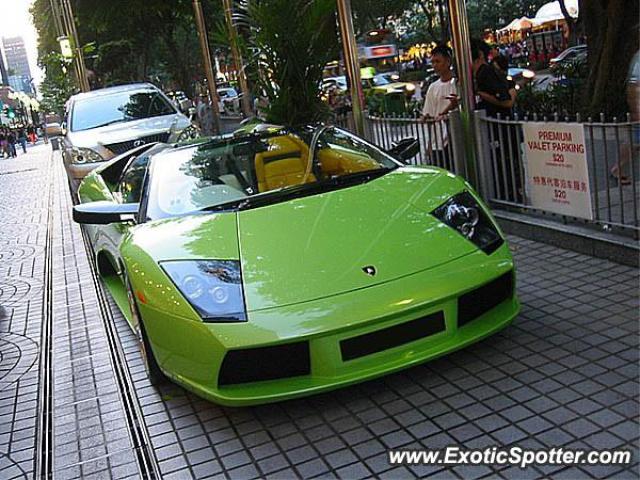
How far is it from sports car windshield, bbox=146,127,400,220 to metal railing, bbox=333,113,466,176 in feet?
5.21

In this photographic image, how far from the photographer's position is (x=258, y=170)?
4.89 meters

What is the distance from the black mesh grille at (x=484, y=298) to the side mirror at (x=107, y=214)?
7.40 ft

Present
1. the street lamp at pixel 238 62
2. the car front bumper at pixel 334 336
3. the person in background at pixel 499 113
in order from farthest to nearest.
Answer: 1. the street lamp at pixel 238 62
2. the person in background at pixel 499 113
3. the car front bumper at pixel 334 336

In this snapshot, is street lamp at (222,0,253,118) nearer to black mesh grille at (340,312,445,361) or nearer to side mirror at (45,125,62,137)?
side mirror at (45,125,62,137)

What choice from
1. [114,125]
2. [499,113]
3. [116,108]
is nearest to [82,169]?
[114,125]

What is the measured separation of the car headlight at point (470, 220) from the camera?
3.90 metres

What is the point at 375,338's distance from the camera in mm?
3424

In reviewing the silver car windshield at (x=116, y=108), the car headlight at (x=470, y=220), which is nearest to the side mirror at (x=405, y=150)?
the car headlight at (x=470, y=220)

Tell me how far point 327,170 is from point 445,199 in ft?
3.10

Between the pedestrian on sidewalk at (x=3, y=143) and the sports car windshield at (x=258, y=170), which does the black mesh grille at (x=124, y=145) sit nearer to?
the sports car windshield at (x=258, y=170)

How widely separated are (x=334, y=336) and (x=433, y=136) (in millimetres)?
4230

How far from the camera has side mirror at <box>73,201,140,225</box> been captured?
4805 millimetres

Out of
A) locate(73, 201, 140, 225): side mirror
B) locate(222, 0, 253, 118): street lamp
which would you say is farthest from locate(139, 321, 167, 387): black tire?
locate(222, 0, 253, 118): street lamp

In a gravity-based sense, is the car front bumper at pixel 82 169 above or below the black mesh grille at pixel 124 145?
below
